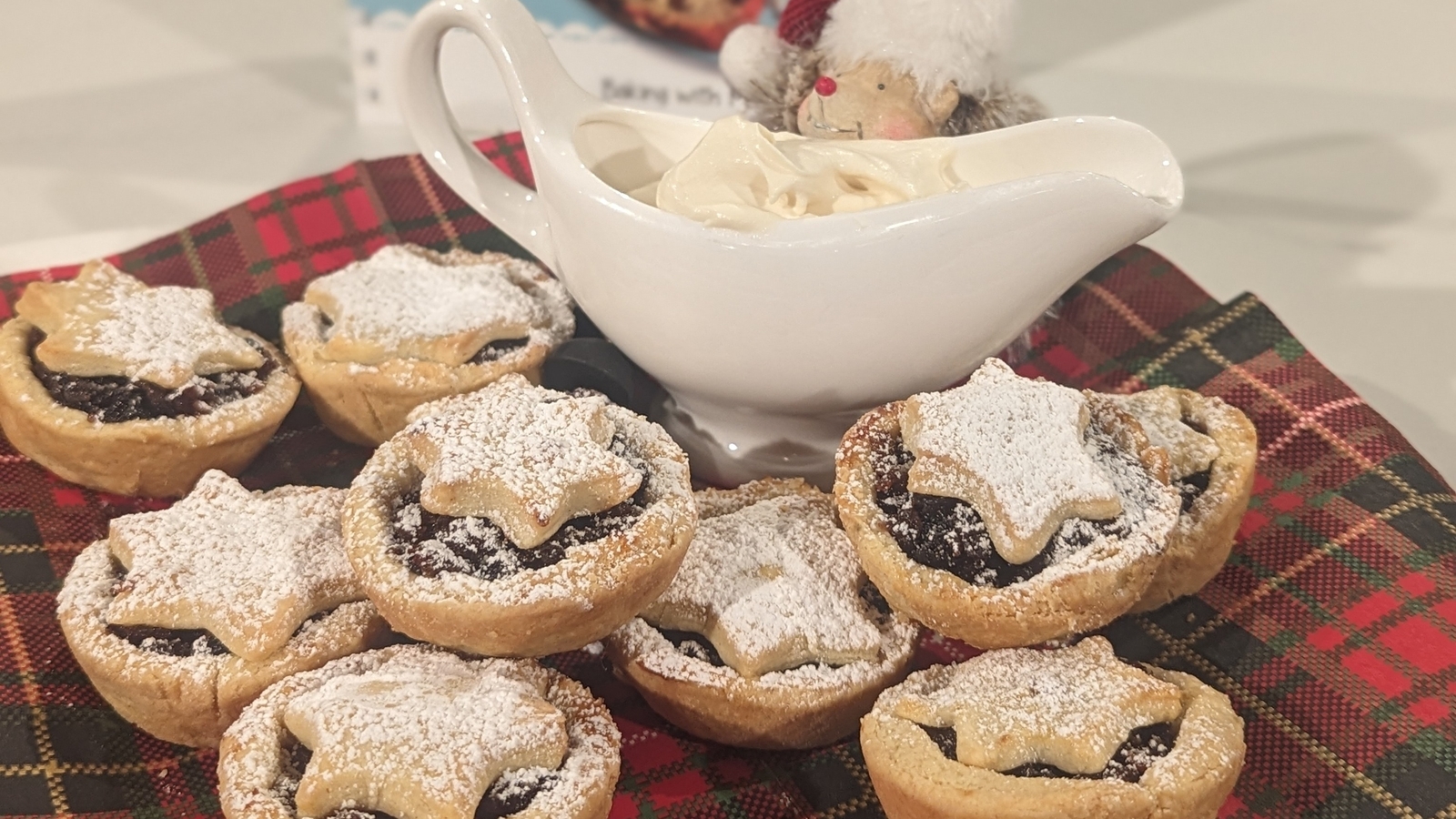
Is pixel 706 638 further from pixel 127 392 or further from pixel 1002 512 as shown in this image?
pixel 127 392

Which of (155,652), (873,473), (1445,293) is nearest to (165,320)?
(155,652)

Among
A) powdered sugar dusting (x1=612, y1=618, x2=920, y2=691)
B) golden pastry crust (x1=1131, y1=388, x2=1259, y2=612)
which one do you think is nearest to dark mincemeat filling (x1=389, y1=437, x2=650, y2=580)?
powdered sugar dusting (x1=612, y1=618, x2=920, y2=691)

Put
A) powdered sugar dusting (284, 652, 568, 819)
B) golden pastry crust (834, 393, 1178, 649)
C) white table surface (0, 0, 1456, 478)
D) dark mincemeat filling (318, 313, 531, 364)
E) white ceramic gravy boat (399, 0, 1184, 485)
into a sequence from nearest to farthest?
powdered sugar dusting (284, 652, 568, 819), golden pastry crust (834, 393, 1178, 649), white ceramic gravy boat (399, 0, 1184, 485), dark mincemeat filling (318, 313, 531, 364), white table surface (0, 0, 1456, 478)

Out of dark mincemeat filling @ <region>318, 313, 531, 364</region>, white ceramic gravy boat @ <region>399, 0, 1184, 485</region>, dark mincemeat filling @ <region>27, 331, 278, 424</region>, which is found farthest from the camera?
dark mincemeat filling @ <region>318, 313, 531, 364</region>

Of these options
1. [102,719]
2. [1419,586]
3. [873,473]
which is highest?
[873,473]

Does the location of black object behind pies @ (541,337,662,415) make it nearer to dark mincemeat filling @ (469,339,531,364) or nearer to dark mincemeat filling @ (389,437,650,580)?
dark mincemeat filling @ (469,339,531,364)

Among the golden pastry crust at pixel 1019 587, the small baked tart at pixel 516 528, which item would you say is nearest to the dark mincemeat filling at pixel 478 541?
the small baked tart at pixel 516 528

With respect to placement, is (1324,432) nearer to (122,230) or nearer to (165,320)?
(165,320)
